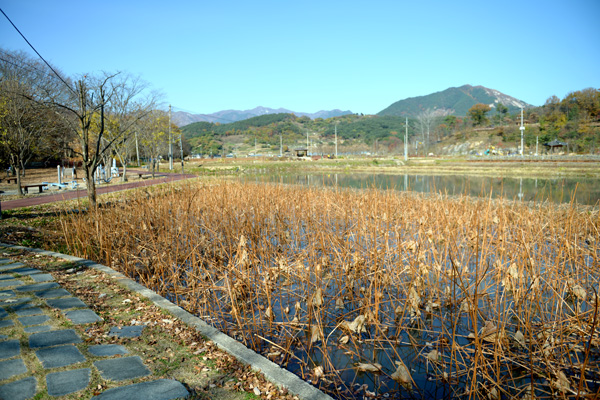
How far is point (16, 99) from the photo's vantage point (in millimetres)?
11094

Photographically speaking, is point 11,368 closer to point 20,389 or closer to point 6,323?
point 20,389

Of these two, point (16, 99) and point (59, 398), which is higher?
point (16, 99)

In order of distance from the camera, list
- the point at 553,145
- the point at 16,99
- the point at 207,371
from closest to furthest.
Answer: the point at 207,371 < the point at 16,99 < the point at 553,145

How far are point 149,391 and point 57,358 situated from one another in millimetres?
666

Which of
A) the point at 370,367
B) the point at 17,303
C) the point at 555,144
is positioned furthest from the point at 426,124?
the point at 17,303

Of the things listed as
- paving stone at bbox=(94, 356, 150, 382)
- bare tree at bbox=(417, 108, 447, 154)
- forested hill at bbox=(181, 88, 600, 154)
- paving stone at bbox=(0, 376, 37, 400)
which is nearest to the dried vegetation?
paving stone at bbox=(94, 356, 150, 382)

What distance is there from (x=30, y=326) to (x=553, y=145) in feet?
130

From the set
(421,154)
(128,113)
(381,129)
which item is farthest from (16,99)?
(381,129)

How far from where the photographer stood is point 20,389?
165 cm

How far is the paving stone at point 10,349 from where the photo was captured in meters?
1.94

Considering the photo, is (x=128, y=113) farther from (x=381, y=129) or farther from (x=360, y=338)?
(x=381, y=129)

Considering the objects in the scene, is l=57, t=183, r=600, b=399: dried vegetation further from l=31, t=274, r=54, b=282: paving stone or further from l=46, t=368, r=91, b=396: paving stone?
l=46, t=368, r=91, b=396: paving stone

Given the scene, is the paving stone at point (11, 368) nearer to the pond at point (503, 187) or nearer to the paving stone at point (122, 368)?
the paving stone at point (122, 368)

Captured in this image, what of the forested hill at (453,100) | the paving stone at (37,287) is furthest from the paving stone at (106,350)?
the forested hill at (453,100)
